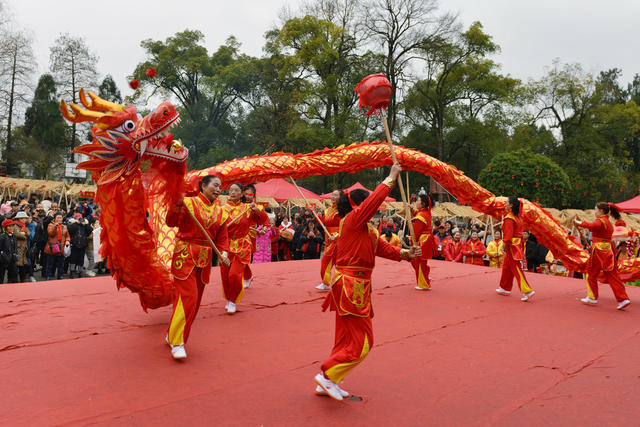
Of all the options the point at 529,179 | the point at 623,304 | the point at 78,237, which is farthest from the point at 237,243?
the point at 529,179

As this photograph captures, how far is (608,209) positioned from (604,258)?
65 centimetres

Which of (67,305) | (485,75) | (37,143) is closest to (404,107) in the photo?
(485,75)

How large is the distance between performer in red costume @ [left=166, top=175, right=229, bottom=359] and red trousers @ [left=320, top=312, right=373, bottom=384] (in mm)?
1319

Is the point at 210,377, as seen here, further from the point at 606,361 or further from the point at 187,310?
the point at 606,361

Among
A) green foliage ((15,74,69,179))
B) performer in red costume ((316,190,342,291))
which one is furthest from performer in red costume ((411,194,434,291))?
green foliage ((15,74,69,179))

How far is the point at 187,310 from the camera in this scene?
3.61m

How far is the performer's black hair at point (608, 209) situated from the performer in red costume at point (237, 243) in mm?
4437

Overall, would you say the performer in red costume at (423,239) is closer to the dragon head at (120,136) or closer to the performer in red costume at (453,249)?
the performer in red costume at (453,249)

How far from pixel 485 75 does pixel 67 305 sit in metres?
26.5

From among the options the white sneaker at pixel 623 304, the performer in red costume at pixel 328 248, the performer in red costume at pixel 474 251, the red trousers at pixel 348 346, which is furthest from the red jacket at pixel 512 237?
the red trousers at pixel 348 346

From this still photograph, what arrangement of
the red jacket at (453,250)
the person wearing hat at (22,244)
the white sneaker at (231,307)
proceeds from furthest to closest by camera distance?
the red jacket at (453,250), the person wearing hat at (22,244), the white sneaker at (231,307)

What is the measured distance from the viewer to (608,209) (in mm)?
5809

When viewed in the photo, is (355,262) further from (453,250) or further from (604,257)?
(453,250)

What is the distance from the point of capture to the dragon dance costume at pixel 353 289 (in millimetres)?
2832
